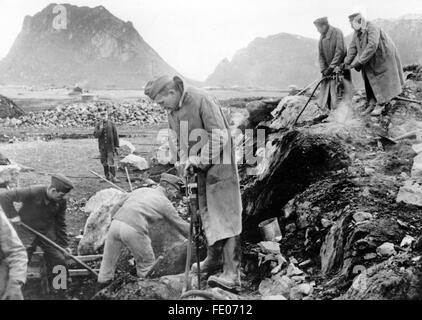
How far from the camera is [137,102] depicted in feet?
26.2

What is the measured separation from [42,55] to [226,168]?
11.8 ft

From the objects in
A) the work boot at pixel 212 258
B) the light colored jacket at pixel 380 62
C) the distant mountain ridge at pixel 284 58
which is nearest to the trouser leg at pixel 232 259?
the work boot at pixel 212 258

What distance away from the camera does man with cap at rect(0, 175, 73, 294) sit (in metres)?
4.07

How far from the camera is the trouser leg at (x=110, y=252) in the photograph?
3.93m

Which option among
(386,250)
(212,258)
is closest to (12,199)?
(212,258)

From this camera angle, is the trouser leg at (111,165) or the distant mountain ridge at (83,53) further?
the trouser leg at (111,165)

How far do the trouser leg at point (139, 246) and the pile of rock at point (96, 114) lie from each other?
3.81 metres

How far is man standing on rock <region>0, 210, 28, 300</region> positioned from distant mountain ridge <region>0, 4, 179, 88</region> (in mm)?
2501

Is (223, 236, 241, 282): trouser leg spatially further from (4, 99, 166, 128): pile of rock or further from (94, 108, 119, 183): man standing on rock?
(4, 99, 166, 128): pile of rock

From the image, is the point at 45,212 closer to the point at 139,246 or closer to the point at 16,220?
the point at 16,220

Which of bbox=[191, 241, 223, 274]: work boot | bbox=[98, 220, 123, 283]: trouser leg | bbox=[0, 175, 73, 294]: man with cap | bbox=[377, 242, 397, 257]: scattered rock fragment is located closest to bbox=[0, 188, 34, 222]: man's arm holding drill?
bbox=[0, 175, 73, 294]: man with cap
